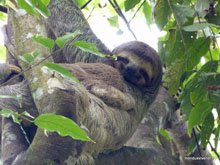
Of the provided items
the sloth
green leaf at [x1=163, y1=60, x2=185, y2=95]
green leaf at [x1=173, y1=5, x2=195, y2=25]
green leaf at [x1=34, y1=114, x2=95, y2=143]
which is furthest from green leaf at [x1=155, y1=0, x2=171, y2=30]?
green leaf at [x1=34, y1=114, x2=95, y2=143]

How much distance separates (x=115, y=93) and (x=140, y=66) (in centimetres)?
119

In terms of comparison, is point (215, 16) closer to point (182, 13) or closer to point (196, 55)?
point (182, 13)

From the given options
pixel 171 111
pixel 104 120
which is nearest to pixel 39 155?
pixel 104 120

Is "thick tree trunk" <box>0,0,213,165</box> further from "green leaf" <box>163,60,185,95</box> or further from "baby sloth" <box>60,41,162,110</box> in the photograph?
"green leaf" <box>163,60,185,95</box>

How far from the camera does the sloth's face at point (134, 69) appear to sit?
15.2 feet

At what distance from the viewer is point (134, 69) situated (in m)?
4.66

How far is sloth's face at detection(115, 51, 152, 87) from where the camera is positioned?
15.2ft

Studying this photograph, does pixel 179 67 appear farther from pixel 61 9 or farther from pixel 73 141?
pixel 61 9

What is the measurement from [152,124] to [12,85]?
1.96 m

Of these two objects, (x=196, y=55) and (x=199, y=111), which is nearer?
(x=199, y=111)

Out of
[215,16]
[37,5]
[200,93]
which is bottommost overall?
[200,93]

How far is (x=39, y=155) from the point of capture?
1.96 metres

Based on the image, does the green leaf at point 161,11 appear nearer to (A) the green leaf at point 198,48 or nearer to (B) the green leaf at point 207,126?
(A) the green leaf at point 198,48

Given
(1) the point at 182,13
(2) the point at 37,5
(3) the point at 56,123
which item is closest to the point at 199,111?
(1) the point at 182,13
